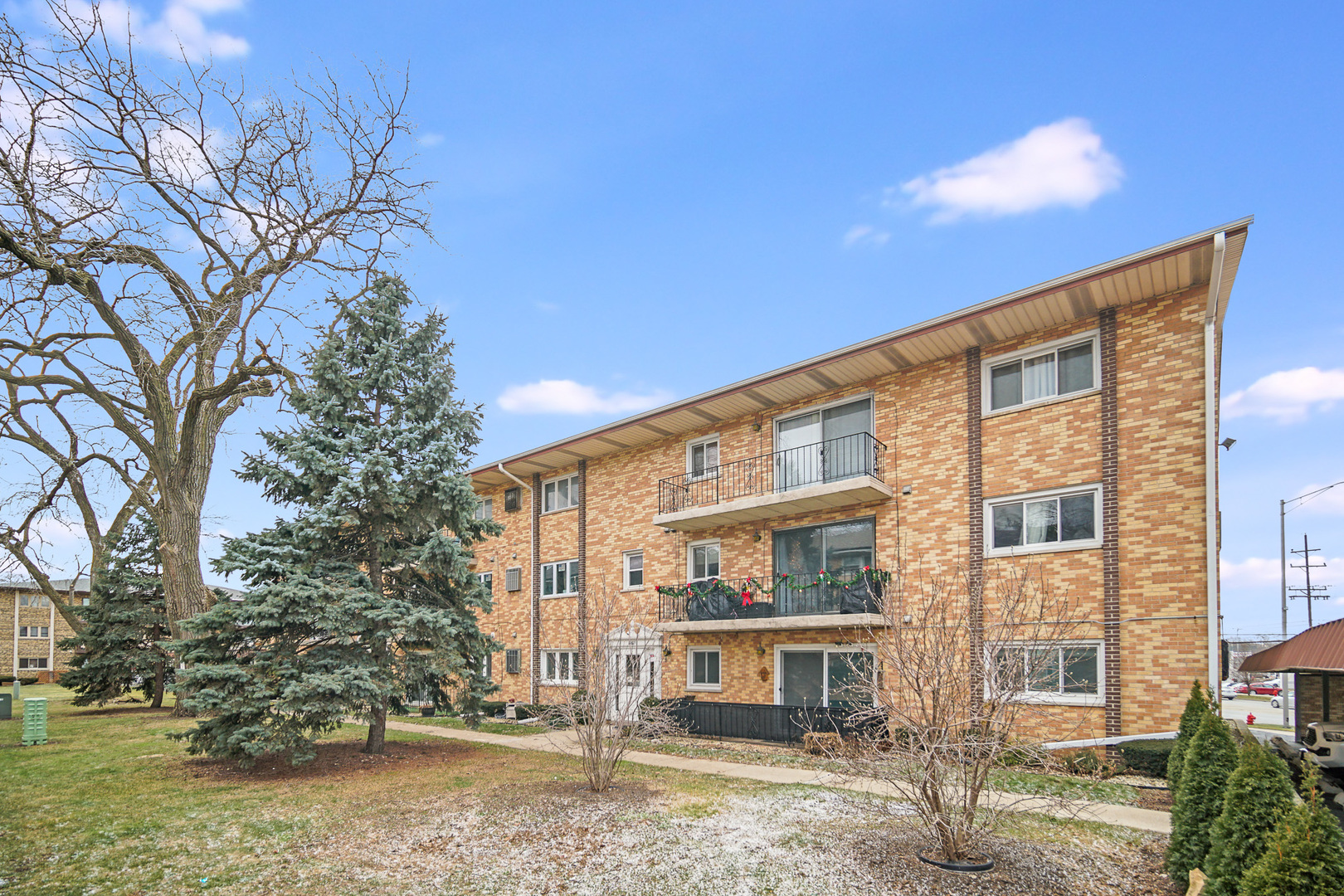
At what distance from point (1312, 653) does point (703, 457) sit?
12.6 metres

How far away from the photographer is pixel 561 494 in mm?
24734

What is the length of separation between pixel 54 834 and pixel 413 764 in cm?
554

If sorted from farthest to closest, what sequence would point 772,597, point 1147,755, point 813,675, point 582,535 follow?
point 582,535 → point 772,597 → point 813,675 → point 1147,755

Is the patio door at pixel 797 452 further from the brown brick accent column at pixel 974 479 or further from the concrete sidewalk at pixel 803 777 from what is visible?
the concrete sidewalk at pixel 803 777

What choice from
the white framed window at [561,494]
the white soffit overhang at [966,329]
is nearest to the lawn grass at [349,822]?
the white soffit overhang at [966,329]

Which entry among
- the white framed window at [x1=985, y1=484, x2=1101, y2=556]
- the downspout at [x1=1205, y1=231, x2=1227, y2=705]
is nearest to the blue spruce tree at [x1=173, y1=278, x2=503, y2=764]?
the white framed window at [x1=985, y1=484, x2=1101, y2=556]

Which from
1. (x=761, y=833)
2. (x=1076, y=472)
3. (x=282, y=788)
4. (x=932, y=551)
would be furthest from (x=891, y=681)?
(x=282, y=788)

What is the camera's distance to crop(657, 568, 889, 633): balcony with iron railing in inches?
620

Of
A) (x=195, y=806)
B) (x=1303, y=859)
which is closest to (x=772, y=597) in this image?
(x=195, y=806)

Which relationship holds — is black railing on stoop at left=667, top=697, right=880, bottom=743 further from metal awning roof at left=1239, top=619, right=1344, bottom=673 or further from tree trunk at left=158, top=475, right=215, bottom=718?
tree trunk at left=158, top=475, right=215, bottom=718

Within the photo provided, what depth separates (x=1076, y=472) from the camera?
1381cm

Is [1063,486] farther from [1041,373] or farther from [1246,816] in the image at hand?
[1246,816]

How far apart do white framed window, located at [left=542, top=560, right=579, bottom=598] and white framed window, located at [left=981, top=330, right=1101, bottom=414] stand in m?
13.0

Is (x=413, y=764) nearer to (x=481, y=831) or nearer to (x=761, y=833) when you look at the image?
(x=481, y=831)
